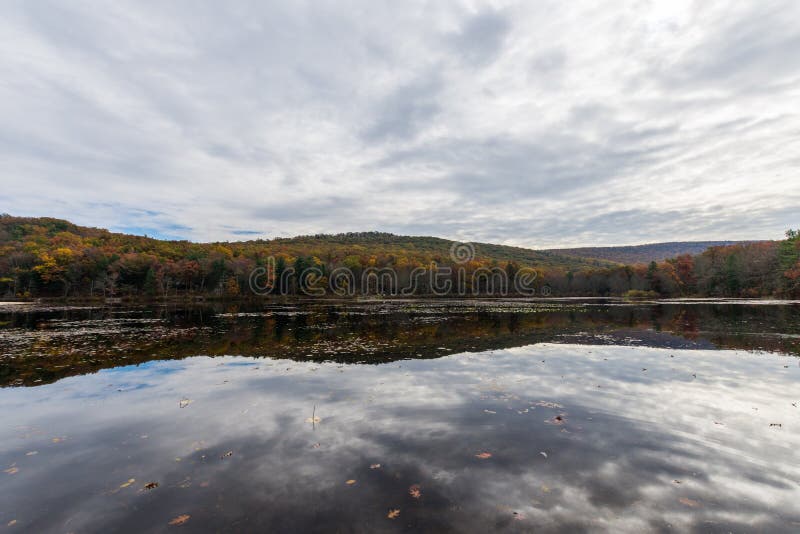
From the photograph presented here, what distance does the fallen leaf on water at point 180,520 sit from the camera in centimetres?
560

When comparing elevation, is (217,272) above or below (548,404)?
above

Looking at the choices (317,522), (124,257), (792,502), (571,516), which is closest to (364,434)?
(317,522)

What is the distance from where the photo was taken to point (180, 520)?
223 inches

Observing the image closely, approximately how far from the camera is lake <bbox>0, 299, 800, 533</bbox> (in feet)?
19.1

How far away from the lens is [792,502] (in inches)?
237

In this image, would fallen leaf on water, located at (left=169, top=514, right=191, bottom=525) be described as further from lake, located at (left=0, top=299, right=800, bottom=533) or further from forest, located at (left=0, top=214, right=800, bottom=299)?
forest, located at (left=0, top=214, right=800, bottom=299)

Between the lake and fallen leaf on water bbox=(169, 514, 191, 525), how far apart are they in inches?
1.1

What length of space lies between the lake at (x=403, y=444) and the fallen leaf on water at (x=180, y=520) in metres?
0.03

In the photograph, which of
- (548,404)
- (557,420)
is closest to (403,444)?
(557,420)

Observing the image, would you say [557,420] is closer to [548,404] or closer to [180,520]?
[548,404]

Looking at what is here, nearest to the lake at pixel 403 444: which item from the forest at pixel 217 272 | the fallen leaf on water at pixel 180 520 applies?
the fallen leaf on water at pixel 180 520

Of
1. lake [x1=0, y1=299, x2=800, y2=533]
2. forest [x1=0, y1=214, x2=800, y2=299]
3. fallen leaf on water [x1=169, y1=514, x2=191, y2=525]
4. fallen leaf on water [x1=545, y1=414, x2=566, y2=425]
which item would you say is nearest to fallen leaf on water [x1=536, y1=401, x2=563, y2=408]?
lake [x1=0, y1=299, x2=800, y2=533]

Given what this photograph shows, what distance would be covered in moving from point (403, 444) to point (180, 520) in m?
4.48

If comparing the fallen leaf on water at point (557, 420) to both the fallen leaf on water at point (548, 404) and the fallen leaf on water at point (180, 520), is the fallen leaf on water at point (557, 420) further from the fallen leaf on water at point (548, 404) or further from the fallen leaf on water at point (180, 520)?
the fallen leaf on water at point (180, 520)
